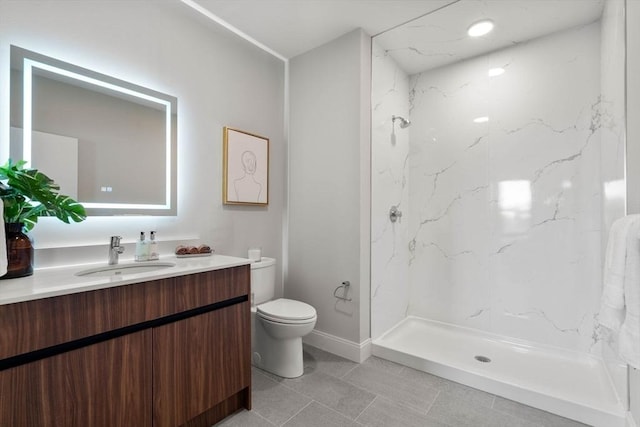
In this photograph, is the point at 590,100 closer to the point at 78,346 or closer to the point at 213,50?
the point at 213,50

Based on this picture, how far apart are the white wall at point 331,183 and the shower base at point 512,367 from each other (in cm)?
45

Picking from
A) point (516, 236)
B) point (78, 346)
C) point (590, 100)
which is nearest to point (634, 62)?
point (590, 100)

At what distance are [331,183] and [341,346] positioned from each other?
130 cm

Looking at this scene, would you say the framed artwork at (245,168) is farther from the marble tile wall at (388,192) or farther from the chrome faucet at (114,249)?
the marble tile wall at (388,192)

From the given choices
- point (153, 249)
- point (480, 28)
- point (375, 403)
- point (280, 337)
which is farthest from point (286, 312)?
point (480, 28)

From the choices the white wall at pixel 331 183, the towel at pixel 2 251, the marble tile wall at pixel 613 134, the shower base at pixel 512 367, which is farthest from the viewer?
the white wall at pixel 331 183

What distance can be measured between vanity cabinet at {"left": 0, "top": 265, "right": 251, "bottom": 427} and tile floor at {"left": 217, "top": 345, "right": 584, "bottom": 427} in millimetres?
226

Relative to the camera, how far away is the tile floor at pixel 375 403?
63.0 inches

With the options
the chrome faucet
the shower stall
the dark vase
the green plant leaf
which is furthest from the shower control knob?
the dark vase

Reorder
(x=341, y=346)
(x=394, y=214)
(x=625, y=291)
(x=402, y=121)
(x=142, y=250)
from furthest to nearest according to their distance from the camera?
(x=402, y=121) < (x=394, y=214) < (x=341, y=346) < (x=142, y=250) < (x=625, y=291)

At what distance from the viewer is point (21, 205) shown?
1.26 metres

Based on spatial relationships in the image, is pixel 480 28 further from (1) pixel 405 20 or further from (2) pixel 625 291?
(2) pixel 625 291

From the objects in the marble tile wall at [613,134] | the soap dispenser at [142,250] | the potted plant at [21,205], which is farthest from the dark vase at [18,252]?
the marble tile wall at [613,134]

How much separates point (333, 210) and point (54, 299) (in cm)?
177
